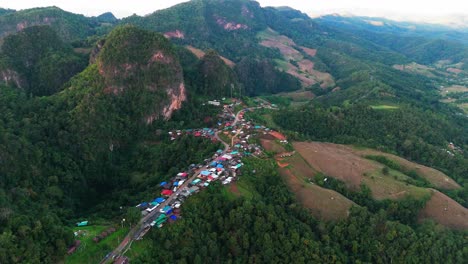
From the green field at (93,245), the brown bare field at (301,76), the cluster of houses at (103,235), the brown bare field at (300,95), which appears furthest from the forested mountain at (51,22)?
the cluster of houses at (103,235)

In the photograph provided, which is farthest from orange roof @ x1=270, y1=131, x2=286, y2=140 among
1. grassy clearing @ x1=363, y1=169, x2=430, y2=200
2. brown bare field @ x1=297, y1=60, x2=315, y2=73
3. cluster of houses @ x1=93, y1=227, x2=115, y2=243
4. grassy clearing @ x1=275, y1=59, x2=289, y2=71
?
brown bare field @ x1=297, y1=60, x2=315, y2=73

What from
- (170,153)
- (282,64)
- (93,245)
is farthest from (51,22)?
(93,245)

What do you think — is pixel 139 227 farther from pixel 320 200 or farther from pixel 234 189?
pixel 320 200

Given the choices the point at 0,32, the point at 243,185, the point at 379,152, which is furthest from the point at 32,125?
the point at 0,32

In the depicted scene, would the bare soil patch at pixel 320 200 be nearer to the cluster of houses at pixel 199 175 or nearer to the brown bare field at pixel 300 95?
the cluster of houses at pixel 199 175

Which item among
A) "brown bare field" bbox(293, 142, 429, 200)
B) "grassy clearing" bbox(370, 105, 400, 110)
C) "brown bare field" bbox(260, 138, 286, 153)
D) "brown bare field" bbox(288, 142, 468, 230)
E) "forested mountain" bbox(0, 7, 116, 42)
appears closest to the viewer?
"brown bare field" bbox(288, 142, 468, 230)

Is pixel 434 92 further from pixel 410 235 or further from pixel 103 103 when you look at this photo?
pixel 103 103

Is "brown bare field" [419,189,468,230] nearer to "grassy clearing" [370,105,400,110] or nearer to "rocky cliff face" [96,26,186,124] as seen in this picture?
"grassy clearing" [370,105,400,110]

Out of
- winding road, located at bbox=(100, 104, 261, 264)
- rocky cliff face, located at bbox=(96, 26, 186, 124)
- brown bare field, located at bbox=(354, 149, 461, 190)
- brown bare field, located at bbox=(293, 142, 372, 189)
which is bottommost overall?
brown bare field, located at bbox=(354, 149, 461, 190)
